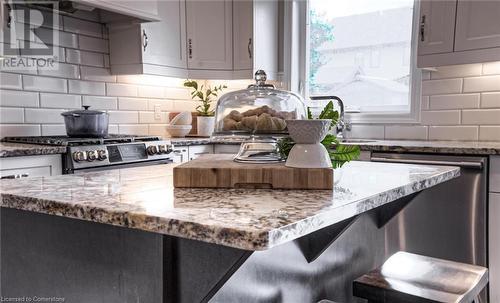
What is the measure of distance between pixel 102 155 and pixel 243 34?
1630 millimetres

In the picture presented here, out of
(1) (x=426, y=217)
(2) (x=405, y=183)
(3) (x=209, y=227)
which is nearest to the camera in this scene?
(3) (x=209, y=227)

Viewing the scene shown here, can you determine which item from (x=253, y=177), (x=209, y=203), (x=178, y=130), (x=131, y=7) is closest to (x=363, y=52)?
(x=178, y=130)

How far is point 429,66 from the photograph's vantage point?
2.55 metres

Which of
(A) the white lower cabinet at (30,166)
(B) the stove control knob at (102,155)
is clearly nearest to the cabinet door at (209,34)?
(B) the stove control knob at (102,155)

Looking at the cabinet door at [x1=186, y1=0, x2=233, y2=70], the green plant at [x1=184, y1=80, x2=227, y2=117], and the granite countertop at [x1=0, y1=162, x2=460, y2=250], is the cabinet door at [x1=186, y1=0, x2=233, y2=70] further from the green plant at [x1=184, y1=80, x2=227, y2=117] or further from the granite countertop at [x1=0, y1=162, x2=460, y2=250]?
the granite countertop at [x1=0, y1=162, x2=460, y2=250]

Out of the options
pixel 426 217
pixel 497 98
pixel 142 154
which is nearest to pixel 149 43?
pixel 142 154

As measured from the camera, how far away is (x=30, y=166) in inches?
80.2

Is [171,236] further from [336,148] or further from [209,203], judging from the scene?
[336,148]

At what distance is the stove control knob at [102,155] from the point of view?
2272 millimetres

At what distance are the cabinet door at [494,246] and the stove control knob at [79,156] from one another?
6.80ft

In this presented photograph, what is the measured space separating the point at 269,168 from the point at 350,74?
2.60 m

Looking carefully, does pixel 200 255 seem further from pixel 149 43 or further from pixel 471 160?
pixel 149 43

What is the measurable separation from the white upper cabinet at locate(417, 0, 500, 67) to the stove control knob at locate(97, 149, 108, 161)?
1933 millimetres

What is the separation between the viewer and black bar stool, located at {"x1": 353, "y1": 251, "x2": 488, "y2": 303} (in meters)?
1.17
